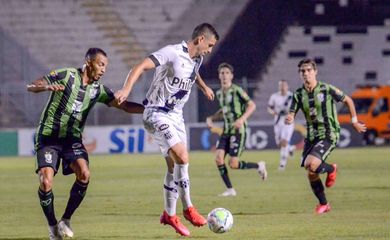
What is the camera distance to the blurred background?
4016cm

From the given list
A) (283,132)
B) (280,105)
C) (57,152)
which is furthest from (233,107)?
(280,105)

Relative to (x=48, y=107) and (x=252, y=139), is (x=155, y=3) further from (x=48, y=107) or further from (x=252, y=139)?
(x=48, y=107)

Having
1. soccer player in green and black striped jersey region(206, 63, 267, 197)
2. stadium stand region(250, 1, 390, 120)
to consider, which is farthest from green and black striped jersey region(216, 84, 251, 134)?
stadium stand region(250, 1, 390, 120)

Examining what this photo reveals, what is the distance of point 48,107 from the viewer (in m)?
11.0

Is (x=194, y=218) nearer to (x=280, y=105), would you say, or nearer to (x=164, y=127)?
(x=164, y=127)

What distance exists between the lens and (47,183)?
1071 cm

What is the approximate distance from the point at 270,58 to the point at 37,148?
3012 cm

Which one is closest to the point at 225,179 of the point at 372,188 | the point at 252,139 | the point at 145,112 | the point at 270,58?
the point at 372,188

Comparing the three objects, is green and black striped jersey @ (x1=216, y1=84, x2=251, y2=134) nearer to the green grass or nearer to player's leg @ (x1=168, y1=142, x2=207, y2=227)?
the green grass

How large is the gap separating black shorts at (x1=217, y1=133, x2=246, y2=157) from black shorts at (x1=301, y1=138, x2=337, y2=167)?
3.87 metres

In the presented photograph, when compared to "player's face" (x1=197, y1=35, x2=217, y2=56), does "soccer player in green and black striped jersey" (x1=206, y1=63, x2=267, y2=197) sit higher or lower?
lower

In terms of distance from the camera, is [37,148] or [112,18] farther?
[112,18]

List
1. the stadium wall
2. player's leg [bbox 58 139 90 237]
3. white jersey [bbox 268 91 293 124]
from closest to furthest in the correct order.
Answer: player's leg [bbox 58 139 90 237] → white jersey [bbox 268 91 293 124] → the stadium wall

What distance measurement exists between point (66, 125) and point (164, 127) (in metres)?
1.07
